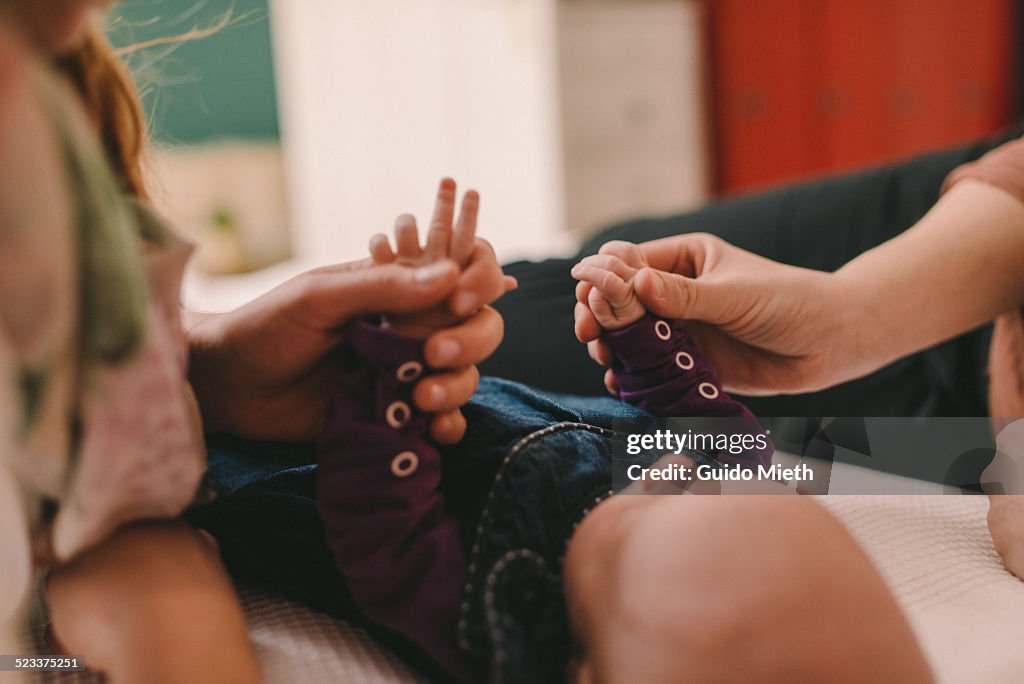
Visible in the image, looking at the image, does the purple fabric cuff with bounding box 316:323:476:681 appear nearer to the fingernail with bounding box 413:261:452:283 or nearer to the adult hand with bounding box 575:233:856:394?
the fingernail with bounding box 413:261:452:283

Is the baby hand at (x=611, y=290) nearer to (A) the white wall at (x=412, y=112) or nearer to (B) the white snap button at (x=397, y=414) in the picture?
(B) the white snap button at (x=397, y=414)

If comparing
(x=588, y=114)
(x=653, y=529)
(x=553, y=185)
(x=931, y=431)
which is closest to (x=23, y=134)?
(x=653, y=529)

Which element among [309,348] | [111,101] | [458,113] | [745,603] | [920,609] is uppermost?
[458,113]

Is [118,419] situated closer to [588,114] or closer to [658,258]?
[658,258]

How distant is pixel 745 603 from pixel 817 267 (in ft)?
2.18

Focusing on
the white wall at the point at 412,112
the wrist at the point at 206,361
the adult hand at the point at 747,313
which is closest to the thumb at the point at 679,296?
the adult hand at the point at 747,313

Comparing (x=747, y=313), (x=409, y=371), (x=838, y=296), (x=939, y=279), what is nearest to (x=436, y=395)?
(x=409, y=371)

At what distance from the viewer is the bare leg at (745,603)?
337mm

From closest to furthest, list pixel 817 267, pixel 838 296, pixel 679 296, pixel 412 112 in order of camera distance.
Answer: pixel 679 296
pixel 838 296
pixel 817 267
pixel 412 112

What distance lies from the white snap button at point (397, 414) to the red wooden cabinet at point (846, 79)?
10.5 ft

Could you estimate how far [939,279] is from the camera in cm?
72

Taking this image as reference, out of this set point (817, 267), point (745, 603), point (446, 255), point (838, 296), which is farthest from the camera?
point (817, 267)

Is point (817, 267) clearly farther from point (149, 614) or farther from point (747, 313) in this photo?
point (149, 614)

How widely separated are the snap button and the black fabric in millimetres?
140
